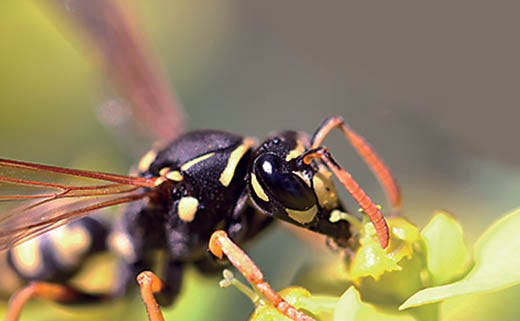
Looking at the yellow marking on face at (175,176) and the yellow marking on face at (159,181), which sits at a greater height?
the yellow marking on face at (159,181)

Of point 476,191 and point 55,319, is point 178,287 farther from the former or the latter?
point 476,191

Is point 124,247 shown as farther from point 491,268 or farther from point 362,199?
point 491,268

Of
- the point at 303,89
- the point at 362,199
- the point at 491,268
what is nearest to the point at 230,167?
the point at 362,199

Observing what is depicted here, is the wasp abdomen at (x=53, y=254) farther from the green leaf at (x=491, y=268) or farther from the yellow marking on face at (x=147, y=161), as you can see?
the green leaf at (x=491, y=268)

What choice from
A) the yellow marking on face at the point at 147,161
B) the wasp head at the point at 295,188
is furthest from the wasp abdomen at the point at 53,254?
the wasp head at the point at 295,188

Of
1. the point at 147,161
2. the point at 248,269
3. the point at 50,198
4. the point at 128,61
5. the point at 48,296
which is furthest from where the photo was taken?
the point at 128,61
